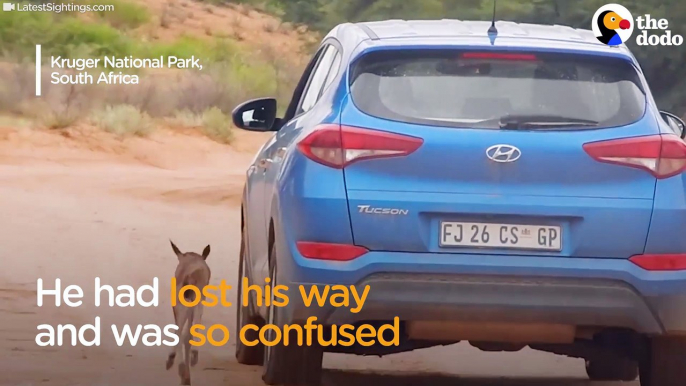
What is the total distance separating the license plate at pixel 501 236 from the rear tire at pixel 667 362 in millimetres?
883

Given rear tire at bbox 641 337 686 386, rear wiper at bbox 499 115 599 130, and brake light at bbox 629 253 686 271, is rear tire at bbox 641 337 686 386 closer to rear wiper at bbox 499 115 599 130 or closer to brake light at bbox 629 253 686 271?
brake light at bbox 629 253 686 271

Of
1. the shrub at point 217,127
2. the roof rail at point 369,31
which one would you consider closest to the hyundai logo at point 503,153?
the roof rail at point 369,31

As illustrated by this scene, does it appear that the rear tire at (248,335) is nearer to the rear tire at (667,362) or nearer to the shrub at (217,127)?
the rear tire at (667,362)

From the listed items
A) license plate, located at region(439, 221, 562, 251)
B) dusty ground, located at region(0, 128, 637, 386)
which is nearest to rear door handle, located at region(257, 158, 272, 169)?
dusty ground, located at region(0, 128, 637, 386)

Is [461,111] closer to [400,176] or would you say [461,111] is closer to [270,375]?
[400,176]

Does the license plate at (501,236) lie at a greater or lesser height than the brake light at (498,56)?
lesser

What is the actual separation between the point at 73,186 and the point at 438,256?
17363mm

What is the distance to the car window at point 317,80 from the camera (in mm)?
7785

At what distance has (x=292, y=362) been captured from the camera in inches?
288

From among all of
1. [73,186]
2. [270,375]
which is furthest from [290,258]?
[73,186]

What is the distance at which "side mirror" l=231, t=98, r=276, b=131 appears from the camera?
28.6 ft

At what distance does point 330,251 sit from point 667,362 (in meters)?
1.55

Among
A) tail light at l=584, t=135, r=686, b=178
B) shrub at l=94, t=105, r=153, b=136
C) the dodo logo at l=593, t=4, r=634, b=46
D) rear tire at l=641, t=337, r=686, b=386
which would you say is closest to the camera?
tail light at l=584, t=135, r=686, b=178

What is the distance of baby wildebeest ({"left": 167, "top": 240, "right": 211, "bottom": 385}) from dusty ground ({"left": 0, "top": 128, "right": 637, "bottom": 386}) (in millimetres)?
101
